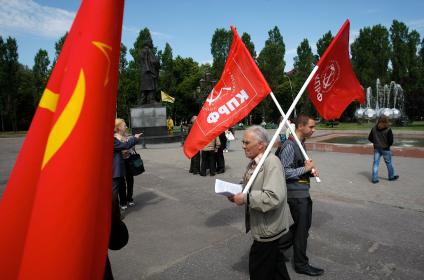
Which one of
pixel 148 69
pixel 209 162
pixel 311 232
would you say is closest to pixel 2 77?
pixel 148 69

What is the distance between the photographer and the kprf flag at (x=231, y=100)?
12.5 ft

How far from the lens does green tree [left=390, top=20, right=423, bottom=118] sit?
154 feet

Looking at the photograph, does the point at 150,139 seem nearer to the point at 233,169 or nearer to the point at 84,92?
the point at 233,169

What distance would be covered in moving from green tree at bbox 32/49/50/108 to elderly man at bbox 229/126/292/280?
2252 inches

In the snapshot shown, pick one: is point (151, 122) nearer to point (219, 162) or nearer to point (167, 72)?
point (219, 162)

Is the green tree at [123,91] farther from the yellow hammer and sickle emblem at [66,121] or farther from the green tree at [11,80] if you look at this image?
the yellow hammer and sickle emblem at [66,121]

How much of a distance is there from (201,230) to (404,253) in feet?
9.10

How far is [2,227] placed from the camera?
1.42 meters

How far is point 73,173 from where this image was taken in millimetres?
1257

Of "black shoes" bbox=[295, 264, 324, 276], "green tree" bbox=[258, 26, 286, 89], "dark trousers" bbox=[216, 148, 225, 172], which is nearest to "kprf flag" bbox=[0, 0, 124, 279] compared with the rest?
"black shoes" bbox=[295, 264, 324, 276]

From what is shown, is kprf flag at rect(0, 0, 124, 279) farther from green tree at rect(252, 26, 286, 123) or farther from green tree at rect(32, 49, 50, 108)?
green tree at rect(32, 49, 50, 108)

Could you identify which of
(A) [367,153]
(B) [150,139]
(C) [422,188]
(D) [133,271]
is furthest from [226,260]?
(B) [150,139]

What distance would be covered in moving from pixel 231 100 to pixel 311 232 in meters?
2.48

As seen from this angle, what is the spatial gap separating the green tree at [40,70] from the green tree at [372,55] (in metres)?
49.2
